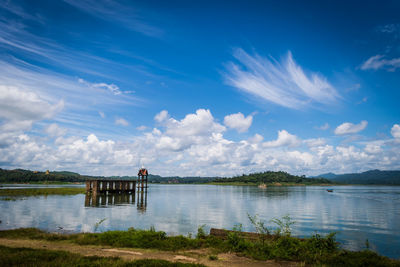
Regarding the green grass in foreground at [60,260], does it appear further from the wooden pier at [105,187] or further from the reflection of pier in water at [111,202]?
the wooden pier at [105,187]

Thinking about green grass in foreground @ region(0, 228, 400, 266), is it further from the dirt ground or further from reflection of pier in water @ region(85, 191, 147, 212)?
reflection of pier in water @ region(85, 191, 147, 212)

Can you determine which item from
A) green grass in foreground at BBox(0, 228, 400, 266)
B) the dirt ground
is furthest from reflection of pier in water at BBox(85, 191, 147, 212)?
the dirt ground

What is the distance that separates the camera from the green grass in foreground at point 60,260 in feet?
33.6

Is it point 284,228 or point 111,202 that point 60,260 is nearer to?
point 284,228

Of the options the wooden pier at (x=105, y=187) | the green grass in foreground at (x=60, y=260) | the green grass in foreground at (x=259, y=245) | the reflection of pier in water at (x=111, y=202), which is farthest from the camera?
the wooden pier at (x=105, y=187)

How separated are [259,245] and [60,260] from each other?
972 centimetres

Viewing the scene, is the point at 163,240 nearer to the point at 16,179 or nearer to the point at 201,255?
the point at 201,255

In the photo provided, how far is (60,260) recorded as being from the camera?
422 inches

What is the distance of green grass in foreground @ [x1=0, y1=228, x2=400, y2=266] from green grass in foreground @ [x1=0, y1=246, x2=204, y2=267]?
3.81 metres

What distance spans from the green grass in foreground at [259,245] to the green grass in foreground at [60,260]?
381cm

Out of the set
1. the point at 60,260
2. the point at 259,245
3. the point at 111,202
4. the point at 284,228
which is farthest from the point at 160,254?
the point at 111,202

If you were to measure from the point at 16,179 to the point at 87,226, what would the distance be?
20852 centimetres

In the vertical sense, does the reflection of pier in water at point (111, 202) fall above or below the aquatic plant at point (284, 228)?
below

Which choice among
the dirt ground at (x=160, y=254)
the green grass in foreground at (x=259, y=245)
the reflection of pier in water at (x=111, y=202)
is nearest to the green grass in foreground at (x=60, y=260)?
the dirt ground at (x=160, y=254)
